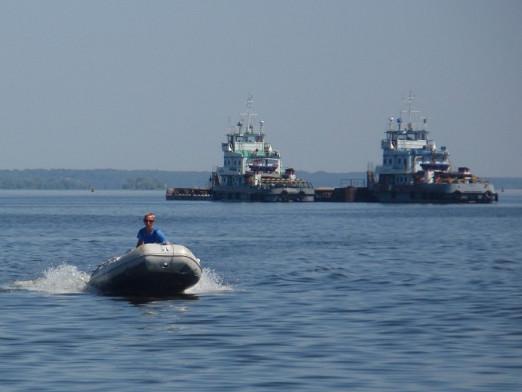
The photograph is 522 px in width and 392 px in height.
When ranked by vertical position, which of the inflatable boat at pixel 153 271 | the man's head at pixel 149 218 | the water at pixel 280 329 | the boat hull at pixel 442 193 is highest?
the boat hull at pixel 442 193

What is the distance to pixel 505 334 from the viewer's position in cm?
2695

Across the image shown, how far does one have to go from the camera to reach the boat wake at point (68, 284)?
37.2 meters

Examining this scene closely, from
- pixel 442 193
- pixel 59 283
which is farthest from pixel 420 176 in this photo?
pixel 59 283

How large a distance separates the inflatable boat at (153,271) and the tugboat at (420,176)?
14549 cm

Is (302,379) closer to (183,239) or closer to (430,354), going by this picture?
(430,354)

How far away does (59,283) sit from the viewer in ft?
128

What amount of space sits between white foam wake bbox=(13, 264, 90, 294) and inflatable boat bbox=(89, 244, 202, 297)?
1.93 m

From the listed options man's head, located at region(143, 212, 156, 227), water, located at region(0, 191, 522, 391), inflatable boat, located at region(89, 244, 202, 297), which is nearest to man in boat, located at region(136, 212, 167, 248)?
inflatable boat, located at region(89, 244, 202, 297)

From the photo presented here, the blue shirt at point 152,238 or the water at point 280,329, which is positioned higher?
the blue shirt at point 152,238

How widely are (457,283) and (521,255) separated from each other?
17.4 metres

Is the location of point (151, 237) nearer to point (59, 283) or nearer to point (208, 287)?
point (208, 287)

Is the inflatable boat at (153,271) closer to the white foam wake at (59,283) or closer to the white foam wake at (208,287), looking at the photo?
the white foam wake at (208,287)

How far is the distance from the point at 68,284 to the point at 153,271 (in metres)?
4.97

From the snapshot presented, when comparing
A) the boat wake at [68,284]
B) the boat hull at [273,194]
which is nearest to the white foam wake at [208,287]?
the boat wake at [68,284]
